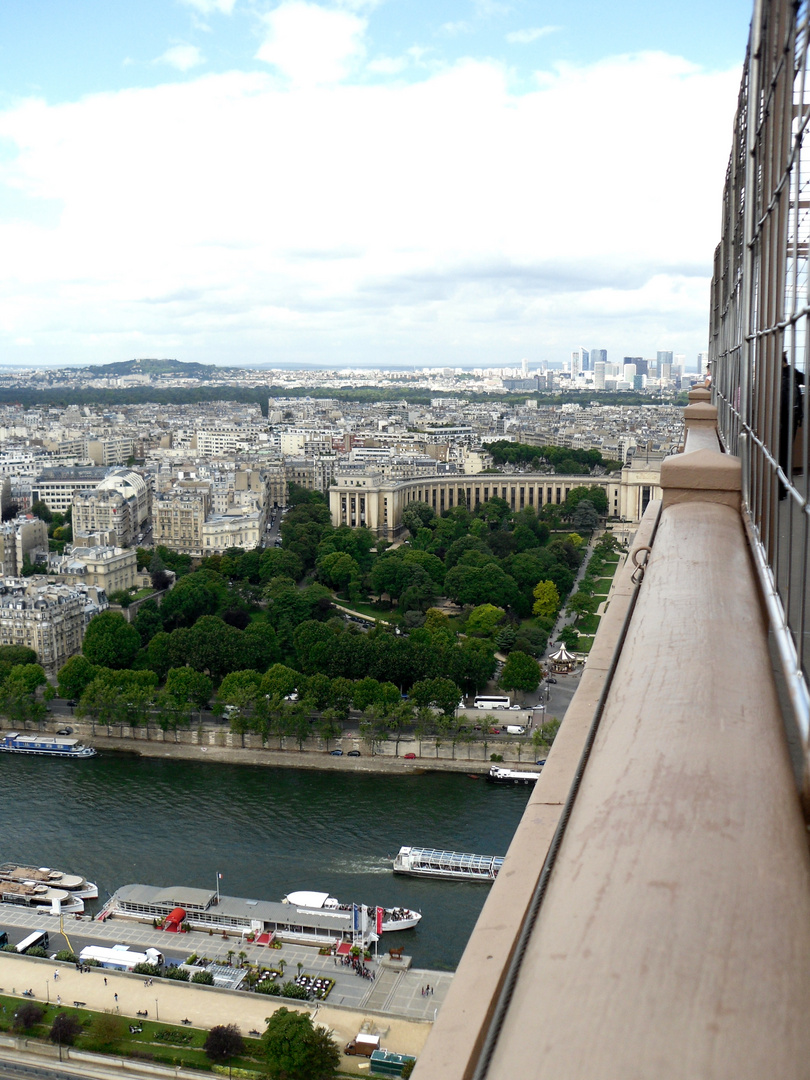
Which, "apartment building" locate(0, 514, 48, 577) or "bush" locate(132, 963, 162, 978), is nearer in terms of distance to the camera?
"bush" locate(132, 963, 162, 978)

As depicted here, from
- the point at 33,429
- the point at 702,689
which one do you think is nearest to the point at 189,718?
the point at 702,689

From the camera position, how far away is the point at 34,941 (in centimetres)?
597

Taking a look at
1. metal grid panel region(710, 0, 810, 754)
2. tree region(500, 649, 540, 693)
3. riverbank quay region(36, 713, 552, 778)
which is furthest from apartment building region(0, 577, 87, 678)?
metal grid panel region(710, 0, 810, 754)

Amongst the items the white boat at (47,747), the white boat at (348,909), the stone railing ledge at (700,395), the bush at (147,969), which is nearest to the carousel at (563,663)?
the white boat at (47,747)

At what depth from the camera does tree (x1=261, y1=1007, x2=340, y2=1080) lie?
4.57 metres

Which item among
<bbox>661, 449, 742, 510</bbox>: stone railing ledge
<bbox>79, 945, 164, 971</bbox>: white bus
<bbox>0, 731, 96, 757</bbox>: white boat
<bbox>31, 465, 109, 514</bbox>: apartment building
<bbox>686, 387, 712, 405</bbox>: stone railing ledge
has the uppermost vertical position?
<bbox>686, 387, 712, 405</bbox>: stone railing ledge

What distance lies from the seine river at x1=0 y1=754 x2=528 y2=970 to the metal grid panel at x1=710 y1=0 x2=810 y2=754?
5.02 meters

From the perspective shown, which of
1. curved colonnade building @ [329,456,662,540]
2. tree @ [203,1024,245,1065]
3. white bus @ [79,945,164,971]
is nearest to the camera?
tree @ [203,1024,245,1065]

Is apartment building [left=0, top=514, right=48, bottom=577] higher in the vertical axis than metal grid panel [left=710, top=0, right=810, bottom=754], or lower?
lower

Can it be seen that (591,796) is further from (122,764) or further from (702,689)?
(122,764)

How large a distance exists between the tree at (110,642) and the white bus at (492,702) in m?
3.85

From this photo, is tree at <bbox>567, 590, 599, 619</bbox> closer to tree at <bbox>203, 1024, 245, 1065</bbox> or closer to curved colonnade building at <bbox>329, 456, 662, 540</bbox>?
curved colonnade building at <bbox>329, 456, 662, 540</bbox>

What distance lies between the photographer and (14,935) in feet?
20.2

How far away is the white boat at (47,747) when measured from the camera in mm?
9180
